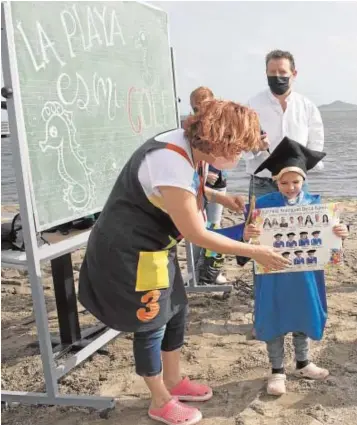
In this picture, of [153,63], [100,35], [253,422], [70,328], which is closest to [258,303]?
[253,422]

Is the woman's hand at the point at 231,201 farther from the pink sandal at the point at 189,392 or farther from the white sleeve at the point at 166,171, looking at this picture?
the pink sandal at the point at 189,392

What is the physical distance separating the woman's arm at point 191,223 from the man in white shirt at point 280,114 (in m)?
1.45

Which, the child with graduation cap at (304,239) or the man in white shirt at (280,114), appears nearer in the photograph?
the child with graduation cap at (304,239)

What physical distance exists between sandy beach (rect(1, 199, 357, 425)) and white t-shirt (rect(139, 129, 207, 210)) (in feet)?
4.07

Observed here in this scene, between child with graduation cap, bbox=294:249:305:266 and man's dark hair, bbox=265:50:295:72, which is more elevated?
man's dark hair, bbox=265:50:295:72

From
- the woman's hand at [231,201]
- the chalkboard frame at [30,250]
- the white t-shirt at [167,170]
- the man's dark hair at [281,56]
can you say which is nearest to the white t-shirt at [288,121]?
the man's dark hair at [281,56]

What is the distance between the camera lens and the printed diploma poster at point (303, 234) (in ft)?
9.30

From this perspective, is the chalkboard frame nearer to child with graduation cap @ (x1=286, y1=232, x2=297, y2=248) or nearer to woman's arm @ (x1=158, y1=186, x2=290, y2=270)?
woman's arm @ (x1=158, y1=186, x2=290, y2=270)

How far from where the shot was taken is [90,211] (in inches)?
133

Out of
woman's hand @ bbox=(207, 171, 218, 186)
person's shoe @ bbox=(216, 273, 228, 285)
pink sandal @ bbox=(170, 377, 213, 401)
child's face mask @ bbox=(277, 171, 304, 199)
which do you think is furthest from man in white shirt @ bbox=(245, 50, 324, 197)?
pink sandal @ bbox=(170, 377, 213, 401)

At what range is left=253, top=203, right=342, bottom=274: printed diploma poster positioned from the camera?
112 inches

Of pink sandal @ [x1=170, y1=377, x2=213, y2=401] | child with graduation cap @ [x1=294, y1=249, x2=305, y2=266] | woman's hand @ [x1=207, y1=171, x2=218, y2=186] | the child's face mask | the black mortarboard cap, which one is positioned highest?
the black mortarboard cap

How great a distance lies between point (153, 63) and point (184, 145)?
2020 millimetres

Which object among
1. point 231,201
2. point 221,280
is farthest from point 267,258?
point 221,280
